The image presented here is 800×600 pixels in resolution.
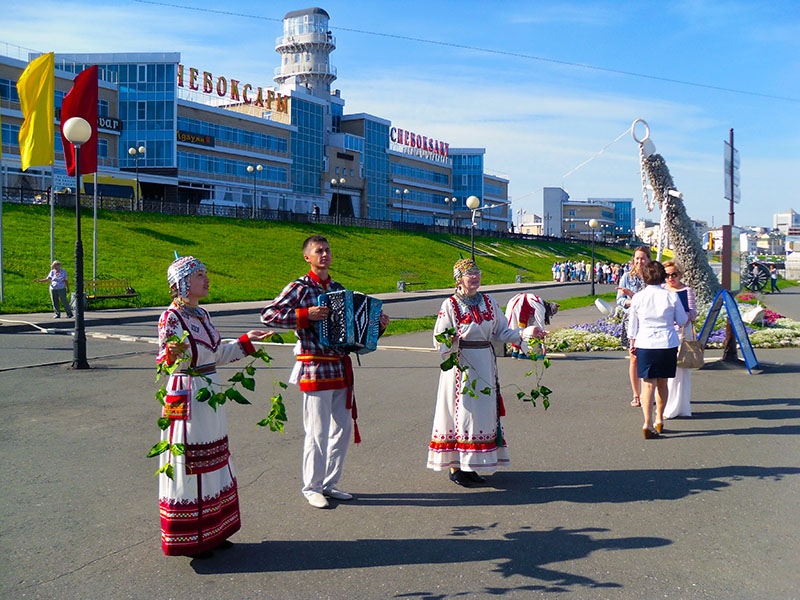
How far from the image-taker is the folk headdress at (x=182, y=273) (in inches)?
177

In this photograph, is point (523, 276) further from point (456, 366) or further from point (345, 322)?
point (345, 322)

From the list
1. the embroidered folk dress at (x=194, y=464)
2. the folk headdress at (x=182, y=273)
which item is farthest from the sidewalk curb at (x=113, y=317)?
the embroidered folk dress at (x=194, y=464)

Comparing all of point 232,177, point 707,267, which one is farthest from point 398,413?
point 232,177

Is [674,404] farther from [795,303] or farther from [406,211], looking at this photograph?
[406,211]

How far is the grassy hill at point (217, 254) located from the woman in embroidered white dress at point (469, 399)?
Result: 20.0 meters

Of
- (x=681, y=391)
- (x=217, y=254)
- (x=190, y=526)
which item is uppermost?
(x=217, y=254)

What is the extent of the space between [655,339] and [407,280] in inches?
1454

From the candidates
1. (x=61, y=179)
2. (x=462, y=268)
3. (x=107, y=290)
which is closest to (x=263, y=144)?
(x=61, y=179)

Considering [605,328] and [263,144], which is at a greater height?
[263,144]

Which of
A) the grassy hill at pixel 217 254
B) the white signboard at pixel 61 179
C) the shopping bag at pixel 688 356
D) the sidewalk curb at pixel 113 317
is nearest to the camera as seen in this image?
the shopping bag at pixel 688 356

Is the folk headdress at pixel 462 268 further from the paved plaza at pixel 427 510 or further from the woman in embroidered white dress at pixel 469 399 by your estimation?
the paved plaza at pixel 427 510

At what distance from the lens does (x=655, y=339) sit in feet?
24.3

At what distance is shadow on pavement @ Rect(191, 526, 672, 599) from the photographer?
414 centimetres

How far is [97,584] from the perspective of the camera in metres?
3.95
